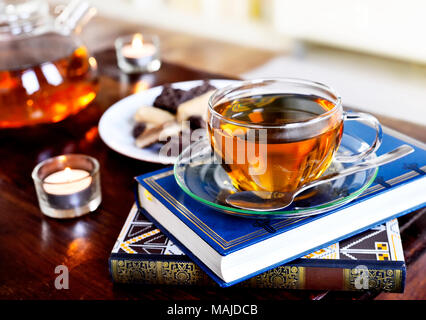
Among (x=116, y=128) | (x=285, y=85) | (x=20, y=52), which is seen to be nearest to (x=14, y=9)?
(x=20, y=52)

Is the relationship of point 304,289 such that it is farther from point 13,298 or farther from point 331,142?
point 13,298

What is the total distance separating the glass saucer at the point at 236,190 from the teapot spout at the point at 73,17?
1.34ft

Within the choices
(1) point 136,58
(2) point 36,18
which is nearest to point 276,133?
(2) point 36,18

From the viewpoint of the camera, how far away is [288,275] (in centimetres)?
55

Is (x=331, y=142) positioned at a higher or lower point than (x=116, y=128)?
higher

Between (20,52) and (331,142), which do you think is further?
(20,52)

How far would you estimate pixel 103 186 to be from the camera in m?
0.76

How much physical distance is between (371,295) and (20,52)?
0.67 meters

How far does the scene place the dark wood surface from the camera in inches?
22.2

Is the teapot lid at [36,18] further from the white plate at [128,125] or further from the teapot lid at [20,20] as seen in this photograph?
the white plate at [128,125]

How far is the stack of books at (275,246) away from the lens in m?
0.54

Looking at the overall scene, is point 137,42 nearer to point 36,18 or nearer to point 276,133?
point 36,18

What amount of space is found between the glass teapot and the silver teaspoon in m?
0.43

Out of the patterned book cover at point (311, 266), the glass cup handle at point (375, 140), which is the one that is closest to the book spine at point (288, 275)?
the patterned book cover at point (311, 266)
